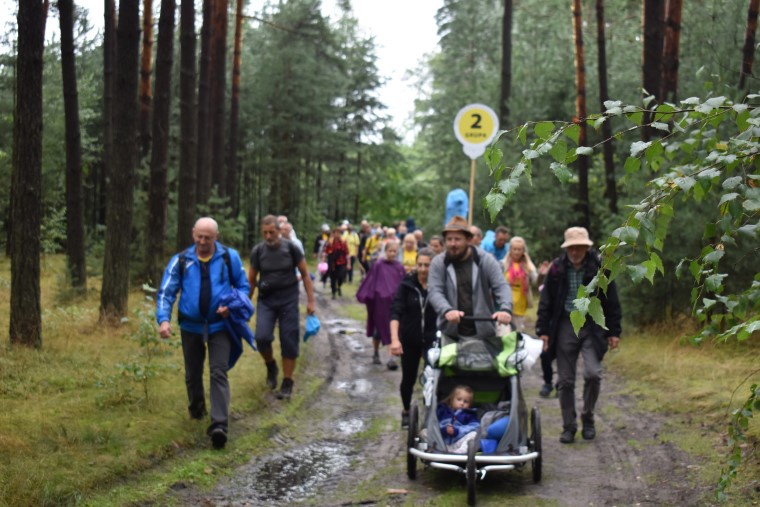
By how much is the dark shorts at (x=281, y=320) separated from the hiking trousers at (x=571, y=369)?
11.3 feet

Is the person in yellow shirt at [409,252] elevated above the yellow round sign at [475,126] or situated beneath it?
situated beneath

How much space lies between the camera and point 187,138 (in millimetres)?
19453

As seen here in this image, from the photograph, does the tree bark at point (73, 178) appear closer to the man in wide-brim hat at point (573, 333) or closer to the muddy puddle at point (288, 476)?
the muddy puddle at point (288, 476)

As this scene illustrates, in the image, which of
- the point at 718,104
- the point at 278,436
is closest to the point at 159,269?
the point at 278,436

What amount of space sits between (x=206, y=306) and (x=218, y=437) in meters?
1.27

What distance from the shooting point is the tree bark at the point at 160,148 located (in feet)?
55.6

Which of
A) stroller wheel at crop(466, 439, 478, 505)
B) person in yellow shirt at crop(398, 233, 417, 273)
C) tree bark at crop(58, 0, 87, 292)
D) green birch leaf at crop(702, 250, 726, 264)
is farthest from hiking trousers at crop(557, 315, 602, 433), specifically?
tree bark at crop(58, 0, 87, 292)

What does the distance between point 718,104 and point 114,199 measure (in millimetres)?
11493

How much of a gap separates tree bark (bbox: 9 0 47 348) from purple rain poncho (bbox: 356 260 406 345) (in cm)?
581

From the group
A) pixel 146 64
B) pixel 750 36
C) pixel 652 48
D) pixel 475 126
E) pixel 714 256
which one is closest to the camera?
pixel 714 256

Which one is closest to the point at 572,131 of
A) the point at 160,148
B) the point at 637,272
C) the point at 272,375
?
the point at 637,272

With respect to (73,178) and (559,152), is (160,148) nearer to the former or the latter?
(73,178)

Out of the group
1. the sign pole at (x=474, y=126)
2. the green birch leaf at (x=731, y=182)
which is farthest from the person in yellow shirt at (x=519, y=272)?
the green birch leaf at (x=731, y=182)

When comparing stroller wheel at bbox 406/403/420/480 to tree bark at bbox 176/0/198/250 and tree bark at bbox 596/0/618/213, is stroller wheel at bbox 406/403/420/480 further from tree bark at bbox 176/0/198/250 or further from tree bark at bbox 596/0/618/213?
tree bark at bbox 596/0/618/213
